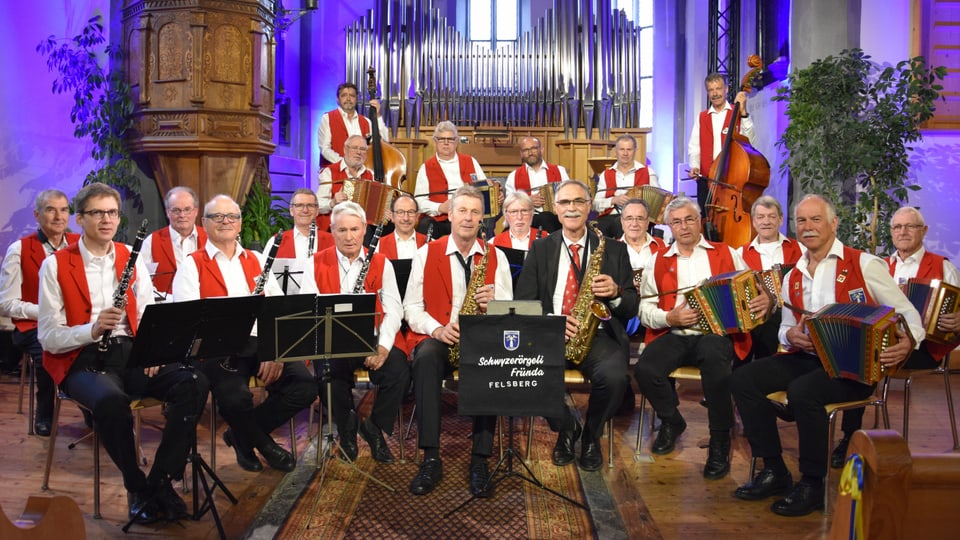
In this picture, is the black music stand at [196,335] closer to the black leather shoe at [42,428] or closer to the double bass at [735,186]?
the black leather shoe at [42,428]

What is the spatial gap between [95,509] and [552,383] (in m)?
2.25

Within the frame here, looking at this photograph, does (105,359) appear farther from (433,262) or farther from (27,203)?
(27,203)

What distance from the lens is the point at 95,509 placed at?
159 inches

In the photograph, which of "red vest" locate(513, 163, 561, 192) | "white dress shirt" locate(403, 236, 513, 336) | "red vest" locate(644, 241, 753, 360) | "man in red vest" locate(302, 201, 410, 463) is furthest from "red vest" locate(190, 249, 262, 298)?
"red vest" locate(513, 163, 561, 192)

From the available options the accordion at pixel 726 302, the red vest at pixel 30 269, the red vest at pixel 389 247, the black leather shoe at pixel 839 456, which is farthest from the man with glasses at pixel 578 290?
the red vest at pixel 30 269

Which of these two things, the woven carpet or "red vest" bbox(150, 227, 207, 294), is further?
"red vest" bbox(150, 227, 207, 294)

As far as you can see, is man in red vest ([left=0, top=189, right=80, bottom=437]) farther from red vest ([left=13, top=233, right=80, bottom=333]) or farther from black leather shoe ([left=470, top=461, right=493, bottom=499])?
black leather shoe ([left=470, top=461, right=493, bottom=499])

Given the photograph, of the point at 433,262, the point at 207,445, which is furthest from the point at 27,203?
the point at 433,262

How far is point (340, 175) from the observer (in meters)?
8.30

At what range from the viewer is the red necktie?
517 centimetres

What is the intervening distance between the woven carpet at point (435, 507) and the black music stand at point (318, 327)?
0.20 meters

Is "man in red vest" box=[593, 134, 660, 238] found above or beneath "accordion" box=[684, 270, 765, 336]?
above

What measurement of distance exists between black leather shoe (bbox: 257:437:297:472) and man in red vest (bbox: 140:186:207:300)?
173 centimetres

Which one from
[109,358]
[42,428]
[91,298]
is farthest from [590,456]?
[42,428]
